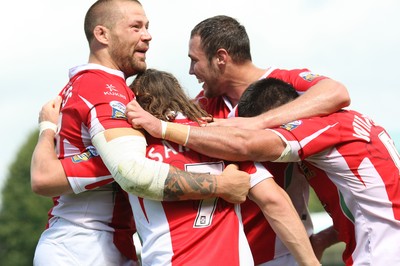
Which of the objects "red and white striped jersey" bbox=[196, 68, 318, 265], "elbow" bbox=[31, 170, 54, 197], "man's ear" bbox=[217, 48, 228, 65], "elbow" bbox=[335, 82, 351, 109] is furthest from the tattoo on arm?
"man's ear" bbox=[217, 48, 228, 65]

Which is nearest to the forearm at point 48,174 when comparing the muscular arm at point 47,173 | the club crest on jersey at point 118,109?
the muscular arm at point 47,173

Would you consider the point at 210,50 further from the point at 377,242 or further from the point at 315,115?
the point at 377,242

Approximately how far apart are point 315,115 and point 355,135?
37 cm

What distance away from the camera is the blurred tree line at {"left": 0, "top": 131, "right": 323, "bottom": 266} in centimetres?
5588

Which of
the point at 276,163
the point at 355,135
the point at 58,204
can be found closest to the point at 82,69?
the point at 58,204

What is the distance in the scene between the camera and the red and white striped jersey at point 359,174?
648 centimetres

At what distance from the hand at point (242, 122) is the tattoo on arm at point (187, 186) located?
20.7 inches

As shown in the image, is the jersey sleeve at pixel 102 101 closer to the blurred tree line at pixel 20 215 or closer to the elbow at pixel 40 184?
the elbow at pixel 40 184

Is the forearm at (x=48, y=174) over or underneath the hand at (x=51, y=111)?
underneath

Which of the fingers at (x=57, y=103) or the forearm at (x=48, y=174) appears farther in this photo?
the fingers at (x=57, y=103)

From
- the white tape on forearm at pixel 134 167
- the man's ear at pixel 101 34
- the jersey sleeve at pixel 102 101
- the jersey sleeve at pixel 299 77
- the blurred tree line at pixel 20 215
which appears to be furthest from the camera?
the blurred tree line at pixel 20 215

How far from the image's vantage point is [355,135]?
21.6ft

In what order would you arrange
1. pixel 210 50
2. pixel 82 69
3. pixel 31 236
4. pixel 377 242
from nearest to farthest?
pixel 377 242
pixel 82 69
pixel 210 50
pixel 31 236

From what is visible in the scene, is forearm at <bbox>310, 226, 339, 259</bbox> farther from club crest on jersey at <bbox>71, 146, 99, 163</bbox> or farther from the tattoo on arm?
club crest on jersey at <bbox>71, 146, 99, 163</bbox>
